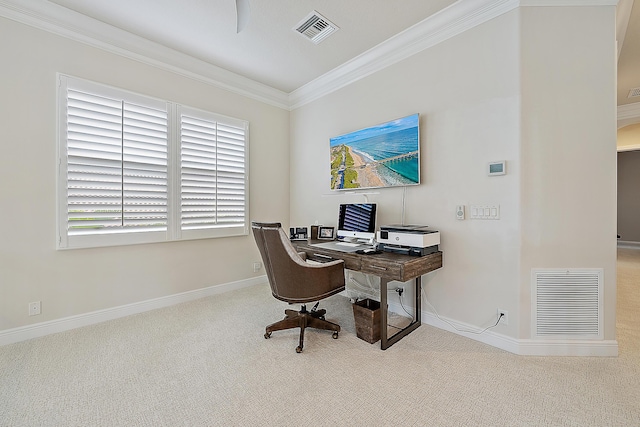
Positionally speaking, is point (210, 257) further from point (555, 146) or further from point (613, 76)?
point (613, 76)

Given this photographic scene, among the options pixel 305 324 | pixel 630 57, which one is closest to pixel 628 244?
pixel 630 57

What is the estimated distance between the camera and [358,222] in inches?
115

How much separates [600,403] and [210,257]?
11.9 ft

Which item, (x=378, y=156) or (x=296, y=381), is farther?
(x=378, y=156)

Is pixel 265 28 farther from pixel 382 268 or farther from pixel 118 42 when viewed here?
pixel 382 268

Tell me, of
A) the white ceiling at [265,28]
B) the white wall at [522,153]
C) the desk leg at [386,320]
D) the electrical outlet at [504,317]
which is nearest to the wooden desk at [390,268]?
the desk leg at [386,320]

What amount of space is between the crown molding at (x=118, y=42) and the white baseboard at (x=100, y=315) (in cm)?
259

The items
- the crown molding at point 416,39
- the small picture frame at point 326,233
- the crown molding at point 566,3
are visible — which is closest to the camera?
the crown molding at point 566,3

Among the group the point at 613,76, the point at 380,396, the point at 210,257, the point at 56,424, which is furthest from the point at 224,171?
the point at 613,76

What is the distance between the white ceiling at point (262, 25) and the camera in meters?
2.38

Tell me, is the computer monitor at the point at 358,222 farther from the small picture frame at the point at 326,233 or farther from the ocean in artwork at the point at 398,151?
the ocean in artwork at the point at 398,151

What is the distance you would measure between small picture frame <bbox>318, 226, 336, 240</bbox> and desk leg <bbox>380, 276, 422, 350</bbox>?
3.73 feet

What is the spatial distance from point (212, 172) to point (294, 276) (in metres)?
1.98

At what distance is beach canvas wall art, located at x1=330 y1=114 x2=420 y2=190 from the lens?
270 centimetres
